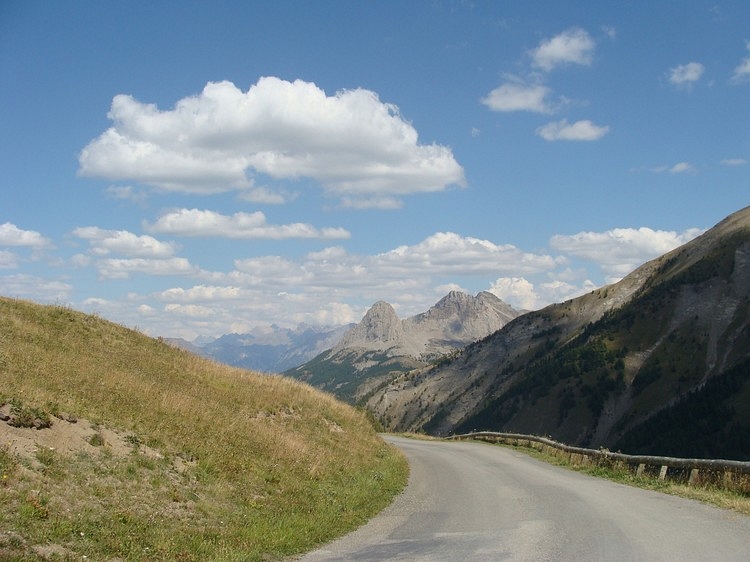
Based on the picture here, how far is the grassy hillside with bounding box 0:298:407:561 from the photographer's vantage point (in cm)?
993

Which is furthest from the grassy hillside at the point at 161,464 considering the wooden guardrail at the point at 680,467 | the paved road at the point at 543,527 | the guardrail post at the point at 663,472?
the guardrail post at the point at 663,472

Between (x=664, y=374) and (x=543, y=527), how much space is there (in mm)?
149939

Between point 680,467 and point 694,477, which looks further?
point 680,467

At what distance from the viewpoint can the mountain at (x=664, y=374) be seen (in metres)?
117

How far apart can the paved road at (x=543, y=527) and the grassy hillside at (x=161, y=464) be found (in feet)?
4.01

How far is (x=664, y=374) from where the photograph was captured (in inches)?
5768

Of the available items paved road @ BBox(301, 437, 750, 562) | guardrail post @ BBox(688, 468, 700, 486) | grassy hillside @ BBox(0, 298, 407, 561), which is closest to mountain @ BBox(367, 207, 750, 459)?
guardrail post @ BBox(688, 468, 700, 486)

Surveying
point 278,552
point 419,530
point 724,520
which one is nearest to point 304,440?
point 419,530

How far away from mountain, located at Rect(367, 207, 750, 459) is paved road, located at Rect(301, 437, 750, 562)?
101 meters

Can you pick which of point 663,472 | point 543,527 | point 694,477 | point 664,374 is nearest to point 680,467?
point 663,472

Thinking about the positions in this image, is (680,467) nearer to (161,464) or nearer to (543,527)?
(543,527)

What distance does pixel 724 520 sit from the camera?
1298 centimetres

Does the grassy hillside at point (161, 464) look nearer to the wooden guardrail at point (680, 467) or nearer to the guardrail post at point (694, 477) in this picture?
the wooden guardrail at point (680, 467)

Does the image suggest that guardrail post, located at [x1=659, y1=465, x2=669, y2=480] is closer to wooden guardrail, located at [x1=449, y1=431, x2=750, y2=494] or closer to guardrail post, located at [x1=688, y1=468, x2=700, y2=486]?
wooden guardrail, located at [x1=449, y1=431, x2=750, y2=494]
